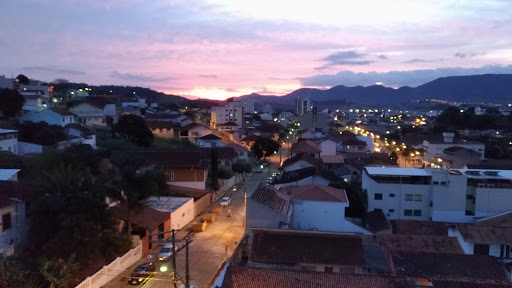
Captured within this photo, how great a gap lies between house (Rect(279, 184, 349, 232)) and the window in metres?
11.9

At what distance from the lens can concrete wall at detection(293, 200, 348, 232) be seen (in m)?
19.8

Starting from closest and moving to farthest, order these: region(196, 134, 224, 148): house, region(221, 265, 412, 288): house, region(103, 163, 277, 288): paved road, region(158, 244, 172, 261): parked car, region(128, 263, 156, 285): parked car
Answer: region(221, 265, 412, 288): house → region(128, 263, 156, 285): parked car → region(103, 163, 277, 288): paved road → region(158, 244, 172, 261): parked car → region(196, 134, 224, 148): house

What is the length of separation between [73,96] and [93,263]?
46.0 m

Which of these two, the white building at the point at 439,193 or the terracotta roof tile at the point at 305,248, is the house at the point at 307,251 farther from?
the white building at the point at 439,193

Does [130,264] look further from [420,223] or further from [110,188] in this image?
[420,223]

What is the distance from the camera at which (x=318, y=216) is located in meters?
20.0

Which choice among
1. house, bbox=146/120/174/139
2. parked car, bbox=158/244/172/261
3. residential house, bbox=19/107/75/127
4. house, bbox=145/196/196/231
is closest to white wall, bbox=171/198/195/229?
house, bbox=145/196/196/231

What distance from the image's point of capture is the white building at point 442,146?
43406mm

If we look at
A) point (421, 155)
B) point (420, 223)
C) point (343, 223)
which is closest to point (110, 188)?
point (343, 223)

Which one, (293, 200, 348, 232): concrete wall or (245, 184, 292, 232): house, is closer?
(245, 184, 292, 232): house

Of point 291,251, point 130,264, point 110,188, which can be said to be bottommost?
point 130,264

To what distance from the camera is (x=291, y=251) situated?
14625mm

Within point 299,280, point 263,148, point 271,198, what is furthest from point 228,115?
point 299,280

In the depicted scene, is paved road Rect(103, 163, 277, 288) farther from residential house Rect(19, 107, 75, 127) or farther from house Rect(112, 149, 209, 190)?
residential house Rect(19, 107, 75, 127)
